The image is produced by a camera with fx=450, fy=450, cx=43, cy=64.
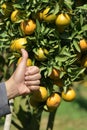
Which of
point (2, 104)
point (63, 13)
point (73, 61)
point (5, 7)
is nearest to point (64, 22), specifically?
point (63, 13)

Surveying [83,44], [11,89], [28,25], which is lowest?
[11,89]

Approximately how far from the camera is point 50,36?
1884mm

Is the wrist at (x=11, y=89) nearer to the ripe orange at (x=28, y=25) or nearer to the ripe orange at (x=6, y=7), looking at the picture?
the ripe orange at (x=28, y=25)

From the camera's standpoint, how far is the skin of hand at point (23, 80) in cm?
183

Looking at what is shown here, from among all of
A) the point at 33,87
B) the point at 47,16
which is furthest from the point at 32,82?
the point at 47,16

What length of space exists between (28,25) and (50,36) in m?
0.11

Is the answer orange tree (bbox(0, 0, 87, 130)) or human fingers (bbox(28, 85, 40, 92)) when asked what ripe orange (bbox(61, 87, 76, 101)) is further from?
human fingers (bbox(28, 85, 40, 92))

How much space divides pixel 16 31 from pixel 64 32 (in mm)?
214

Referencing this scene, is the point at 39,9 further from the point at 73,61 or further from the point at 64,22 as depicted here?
the point at 73,61

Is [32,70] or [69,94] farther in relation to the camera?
[69,94]

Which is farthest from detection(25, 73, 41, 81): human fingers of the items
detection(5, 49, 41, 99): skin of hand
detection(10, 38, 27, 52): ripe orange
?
detection(10, 38, 27, 52): ripe orange

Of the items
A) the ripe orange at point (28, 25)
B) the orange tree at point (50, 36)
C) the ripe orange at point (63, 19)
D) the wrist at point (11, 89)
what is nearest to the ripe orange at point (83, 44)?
the orange tree at point (50, 36)

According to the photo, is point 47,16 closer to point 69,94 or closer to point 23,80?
point 23,80

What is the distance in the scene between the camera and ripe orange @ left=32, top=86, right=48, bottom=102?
190 centimetres
